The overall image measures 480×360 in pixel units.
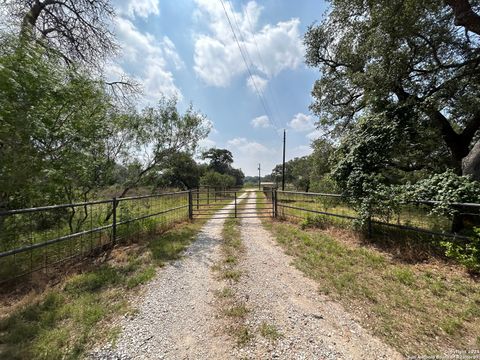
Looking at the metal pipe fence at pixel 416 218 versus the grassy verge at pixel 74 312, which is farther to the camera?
the metal pipe fence at pixel 416 218

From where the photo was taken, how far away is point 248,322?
2.42m

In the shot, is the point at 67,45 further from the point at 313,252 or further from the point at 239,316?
the point at 313,252

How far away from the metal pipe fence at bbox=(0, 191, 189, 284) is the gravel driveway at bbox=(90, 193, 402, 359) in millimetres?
2063

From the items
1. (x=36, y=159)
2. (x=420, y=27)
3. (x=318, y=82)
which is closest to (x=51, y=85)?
(x=36, y=159)

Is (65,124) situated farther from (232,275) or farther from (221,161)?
(221,161)

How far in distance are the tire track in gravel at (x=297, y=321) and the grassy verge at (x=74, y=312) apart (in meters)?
1.60

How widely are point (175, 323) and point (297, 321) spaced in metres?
1.44

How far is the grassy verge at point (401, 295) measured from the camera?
84.2 inches

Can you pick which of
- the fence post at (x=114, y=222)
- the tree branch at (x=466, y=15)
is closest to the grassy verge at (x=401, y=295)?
the fence post at (x=114, y=222)

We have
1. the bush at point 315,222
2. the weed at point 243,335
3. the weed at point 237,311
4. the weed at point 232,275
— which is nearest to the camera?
the weed at point 243,335

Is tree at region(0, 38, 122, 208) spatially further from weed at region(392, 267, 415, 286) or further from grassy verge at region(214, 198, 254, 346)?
weed at region(392, 267, 415, 286)

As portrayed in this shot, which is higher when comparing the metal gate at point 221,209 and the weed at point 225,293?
the metal gate at point 221,209

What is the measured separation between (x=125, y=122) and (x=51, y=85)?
325 cm

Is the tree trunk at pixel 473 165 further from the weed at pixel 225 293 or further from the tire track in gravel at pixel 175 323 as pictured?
the tire track in gravel at pixel 175 323
